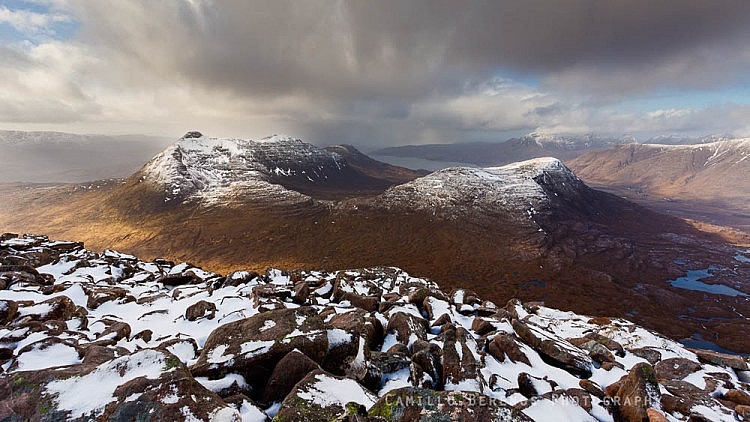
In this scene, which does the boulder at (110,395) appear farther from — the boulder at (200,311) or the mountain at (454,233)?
the mountain at (454,233)

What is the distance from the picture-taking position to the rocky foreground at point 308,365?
658cm

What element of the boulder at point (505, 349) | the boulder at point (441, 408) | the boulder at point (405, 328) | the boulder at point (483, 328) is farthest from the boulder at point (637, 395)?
the boulder at point (405, 328)

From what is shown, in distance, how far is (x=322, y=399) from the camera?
7234mm

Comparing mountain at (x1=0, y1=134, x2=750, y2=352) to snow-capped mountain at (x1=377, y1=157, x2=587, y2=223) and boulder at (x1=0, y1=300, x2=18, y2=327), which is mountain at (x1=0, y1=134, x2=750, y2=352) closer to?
snow-capped mountain at (x1=377, y1=157, x2=587, y2=223)

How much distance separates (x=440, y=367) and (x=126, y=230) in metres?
135

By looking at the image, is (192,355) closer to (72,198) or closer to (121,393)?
(121,393)

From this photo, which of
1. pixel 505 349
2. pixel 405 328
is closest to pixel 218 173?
pixel 405 328

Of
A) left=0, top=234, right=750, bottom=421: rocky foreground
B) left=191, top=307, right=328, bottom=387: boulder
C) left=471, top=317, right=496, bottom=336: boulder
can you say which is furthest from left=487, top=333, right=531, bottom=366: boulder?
left=191, top=307, right=328, bottom=387: boulder

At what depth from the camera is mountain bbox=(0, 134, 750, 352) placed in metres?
76.6

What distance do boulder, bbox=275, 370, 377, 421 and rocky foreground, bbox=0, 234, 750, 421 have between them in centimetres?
3

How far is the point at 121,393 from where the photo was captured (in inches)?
247

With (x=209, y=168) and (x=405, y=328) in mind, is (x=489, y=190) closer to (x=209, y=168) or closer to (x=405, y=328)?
(x=405, y=328)

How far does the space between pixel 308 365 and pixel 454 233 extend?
105 metres

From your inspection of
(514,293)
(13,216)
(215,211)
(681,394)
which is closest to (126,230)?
(215,211)
